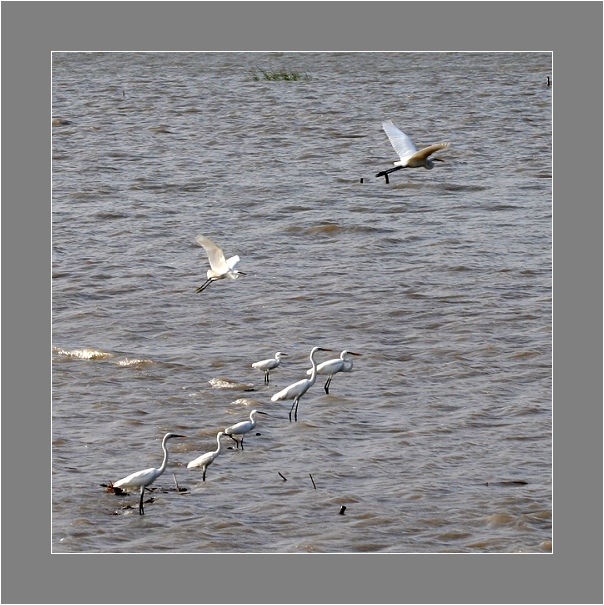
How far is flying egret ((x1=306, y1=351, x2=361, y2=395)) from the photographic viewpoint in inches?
388

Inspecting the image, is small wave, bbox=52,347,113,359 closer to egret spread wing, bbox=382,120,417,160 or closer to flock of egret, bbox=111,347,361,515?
flock of egret, bbox=111,347,361,515

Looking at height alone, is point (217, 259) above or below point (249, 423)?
above

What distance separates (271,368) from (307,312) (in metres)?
1.95

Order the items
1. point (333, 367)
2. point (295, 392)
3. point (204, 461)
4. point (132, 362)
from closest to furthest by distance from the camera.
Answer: point (204, 461) < point (295, 392) < point (333, 367) < point (132, 362)

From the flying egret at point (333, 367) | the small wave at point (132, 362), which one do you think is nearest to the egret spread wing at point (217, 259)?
the flying egret at point (333, 367)

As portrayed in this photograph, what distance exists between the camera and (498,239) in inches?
558

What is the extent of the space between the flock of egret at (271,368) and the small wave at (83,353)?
1.46 m

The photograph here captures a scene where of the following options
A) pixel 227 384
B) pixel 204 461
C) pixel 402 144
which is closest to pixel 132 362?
pixel 227 384

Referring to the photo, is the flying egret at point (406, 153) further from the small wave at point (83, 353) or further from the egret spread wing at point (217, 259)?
the small wave at point (83, 353)

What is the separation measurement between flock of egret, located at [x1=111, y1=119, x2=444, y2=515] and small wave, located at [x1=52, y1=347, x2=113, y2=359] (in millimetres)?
1463

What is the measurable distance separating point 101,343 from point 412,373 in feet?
9.65

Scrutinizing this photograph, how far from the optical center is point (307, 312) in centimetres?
1199

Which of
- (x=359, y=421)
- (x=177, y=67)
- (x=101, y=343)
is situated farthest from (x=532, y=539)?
(x=177, y=67)

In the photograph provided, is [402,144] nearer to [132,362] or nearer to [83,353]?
[132,362]
